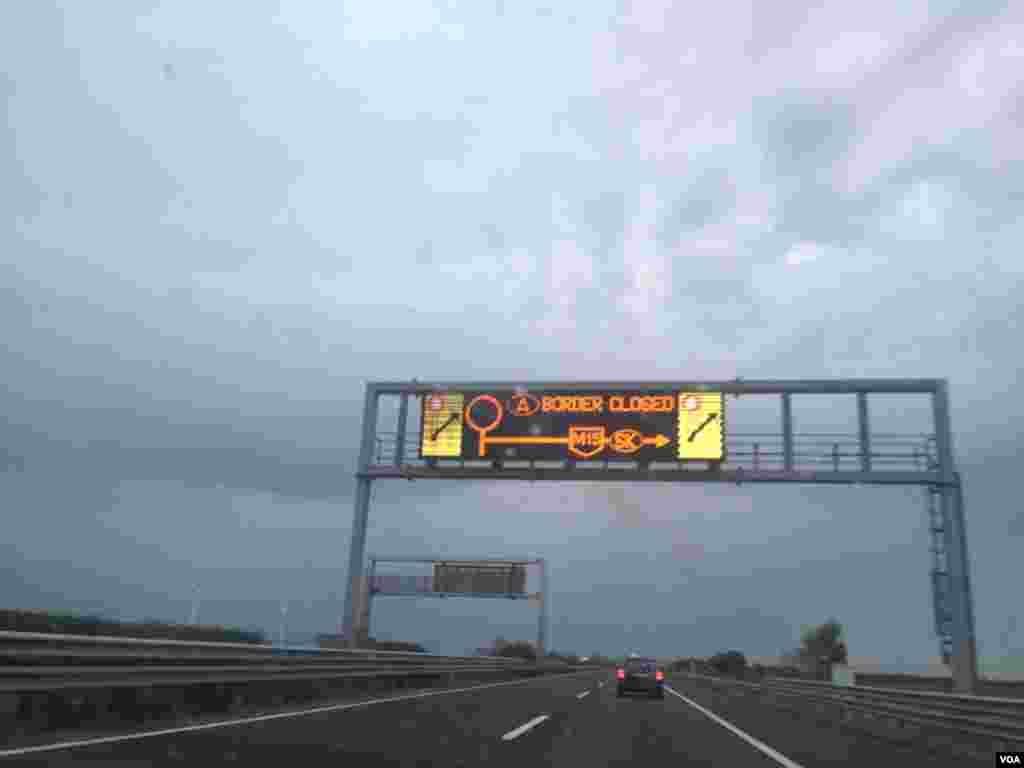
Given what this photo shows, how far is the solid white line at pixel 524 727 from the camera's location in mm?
11555

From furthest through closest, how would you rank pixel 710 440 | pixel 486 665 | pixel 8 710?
pixel 486 665, pixel 710 440, pixel 8 710

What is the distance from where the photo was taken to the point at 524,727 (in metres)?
13.0

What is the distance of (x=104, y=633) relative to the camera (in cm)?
1641

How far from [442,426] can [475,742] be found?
17.6m

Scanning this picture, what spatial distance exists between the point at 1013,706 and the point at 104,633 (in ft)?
50.3

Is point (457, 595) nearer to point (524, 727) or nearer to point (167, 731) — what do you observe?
point (524, 727)

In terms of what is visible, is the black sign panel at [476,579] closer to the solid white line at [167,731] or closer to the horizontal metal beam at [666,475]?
the horizontal metal beam at [666,475]

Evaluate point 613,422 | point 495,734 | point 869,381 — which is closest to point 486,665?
point 613,422

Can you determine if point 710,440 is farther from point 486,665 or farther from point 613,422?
point 486,665

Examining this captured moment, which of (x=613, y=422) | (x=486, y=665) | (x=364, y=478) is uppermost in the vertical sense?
(x=613, y=422)

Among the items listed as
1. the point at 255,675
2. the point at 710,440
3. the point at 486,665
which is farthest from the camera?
the point at 486,665

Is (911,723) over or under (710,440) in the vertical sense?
under

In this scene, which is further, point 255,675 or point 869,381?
point 869,381

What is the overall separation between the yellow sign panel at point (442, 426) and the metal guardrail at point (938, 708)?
1249 cm
